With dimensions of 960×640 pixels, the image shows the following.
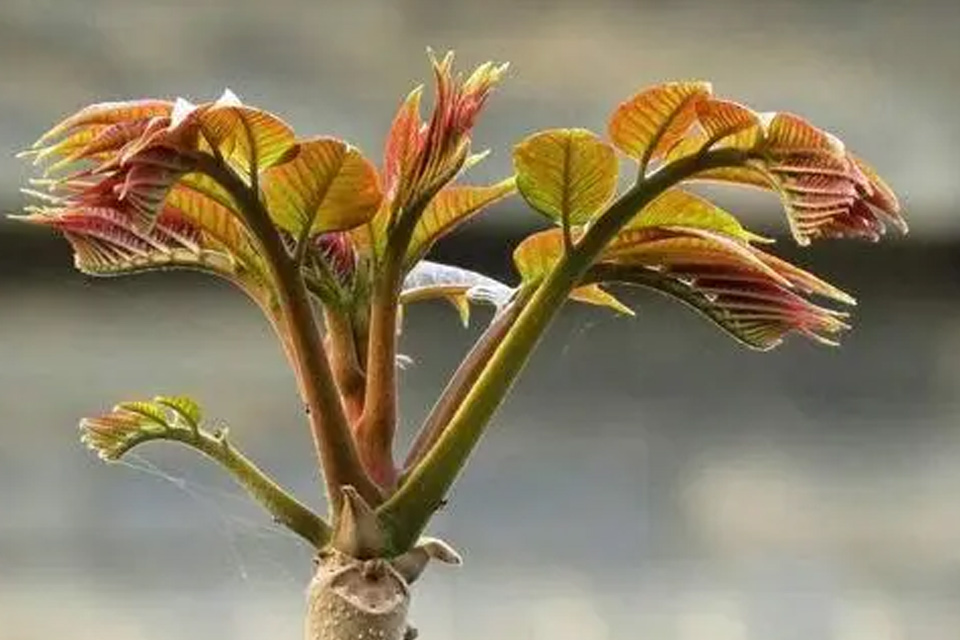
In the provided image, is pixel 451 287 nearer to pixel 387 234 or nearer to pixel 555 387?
pixel 387 234

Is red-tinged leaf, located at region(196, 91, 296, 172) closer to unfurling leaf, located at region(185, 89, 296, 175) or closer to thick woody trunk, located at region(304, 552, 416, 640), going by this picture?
unfurling leaf, located at region(185, 89, 296, 175)

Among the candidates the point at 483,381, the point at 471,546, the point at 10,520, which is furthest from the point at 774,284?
the point at 10,520

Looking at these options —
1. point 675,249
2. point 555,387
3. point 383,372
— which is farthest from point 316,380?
point 555,387

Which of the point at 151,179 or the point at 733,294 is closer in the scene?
the point at 151,179

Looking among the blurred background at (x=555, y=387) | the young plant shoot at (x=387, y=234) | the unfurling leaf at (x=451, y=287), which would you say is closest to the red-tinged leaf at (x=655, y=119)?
the young plant shoot at (x=387, y=234)

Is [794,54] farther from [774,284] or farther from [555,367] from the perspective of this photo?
[774,284]

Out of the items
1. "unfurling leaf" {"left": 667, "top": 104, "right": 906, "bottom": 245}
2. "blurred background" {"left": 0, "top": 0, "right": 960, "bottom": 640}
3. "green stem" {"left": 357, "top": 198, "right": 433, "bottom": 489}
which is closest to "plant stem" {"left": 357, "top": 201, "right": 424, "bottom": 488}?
"green stem" {"left": 357, "top": 198, "right": 433, "bottom": 489}

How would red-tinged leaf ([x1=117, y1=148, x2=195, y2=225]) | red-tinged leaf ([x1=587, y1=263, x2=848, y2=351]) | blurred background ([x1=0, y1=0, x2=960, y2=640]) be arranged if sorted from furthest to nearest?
blurred background ([x1=0, y1=0, x2=960, y2=640]) < red-tinged leaf ([x1=587, y1=263, x2=848, y2=351]) < red-tinged leaf ([x1=117, y1=148, x2=195, y2=225])

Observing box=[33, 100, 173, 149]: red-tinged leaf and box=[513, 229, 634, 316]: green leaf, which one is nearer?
box=[33, 100, 173, 149]: red-tinged leaf
